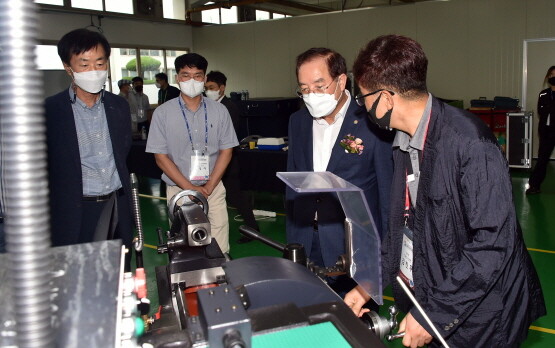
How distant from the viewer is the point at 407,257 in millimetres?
1510

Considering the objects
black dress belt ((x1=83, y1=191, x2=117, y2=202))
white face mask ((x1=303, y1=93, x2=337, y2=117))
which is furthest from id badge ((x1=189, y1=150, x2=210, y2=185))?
white face mask ((x1=303, y1=93, x2=337, y2=117))

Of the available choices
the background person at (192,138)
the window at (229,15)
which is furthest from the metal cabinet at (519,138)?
the window at (229,15)

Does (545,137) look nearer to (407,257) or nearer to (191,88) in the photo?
(191,88)

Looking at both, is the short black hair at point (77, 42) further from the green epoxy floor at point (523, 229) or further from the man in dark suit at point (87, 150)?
the green epoxy floor at point (523, 229)

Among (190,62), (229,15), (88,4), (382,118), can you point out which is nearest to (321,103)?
(382,118)

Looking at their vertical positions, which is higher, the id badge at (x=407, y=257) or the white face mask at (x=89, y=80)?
the white face mask at (x=89, y=80)

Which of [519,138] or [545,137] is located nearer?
[545,137]

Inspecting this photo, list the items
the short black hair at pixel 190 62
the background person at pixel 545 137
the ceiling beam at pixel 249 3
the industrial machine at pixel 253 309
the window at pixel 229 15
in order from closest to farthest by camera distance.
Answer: the industrial machine at pixel 253 309 → the short black hair at pixel 190 62 → the background person at pixel 545 137 → the ceiling beam at pixel 249 3 → the window at pixel 229 15

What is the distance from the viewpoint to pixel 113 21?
9.90m

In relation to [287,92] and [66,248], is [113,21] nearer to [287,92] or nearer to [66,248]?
[287,92]

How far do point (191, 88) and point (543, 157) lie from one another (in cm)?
444

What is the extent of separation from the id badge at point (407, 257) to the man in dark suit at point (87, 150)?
4.15 ft

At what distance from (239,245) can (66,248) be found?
373cm

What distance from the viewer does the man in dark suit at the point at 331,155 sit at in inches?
80.3
